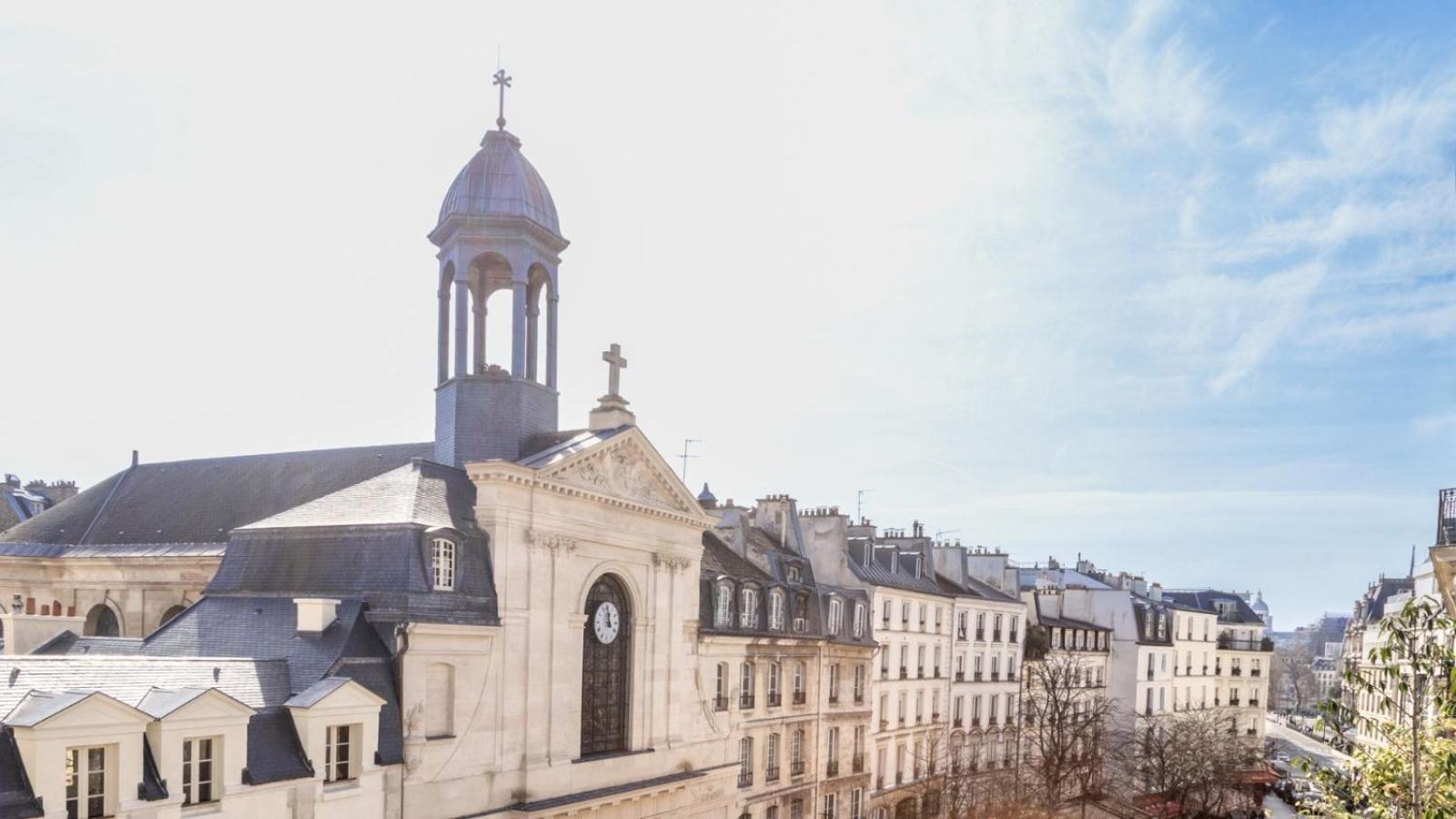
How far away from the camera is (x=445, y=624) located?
20.4m

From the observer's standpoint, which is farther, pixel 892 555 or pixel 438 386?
pixel 892 555

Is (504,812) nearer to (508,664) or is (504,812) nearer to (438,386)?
(508,664)

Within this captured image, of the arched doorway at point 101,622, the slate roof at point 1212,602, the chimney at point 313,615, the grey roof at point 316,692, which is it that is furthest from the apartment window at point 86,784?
the slate roof at point 1212,602

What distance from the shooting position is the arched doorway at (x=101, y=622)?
2928cm

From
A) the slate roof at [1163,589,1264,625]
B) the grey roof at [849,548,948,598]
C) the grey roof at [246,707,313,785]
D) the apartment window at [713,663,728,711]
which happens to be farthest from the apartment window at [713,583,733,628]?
the slate roof at [1163,589,1264,625]

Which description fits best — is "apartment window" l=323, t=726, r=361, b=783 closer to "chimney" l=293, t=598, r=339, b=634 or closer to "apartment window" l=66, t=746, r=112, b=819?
"chimney" l=293, t=598, r=339, b=634

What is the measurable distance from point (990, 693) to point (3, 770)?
40.6 meters

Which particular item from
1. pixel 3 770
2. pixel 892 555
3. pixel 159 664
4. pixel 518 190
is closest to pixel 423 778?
pixel 159 664

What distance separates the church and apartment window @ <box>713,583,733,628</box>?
377mm

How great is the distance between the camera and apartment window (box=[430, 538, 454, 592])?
20719mm

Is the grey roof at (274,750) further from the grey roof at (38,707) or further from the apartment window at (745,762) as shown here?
the apartment window at (745,762)

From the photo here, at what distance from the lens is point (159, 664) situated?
17.0 meters

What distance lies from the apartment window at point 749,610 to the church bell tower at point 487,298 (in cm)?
883

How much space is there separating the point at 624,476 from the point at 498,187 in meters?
8.25
